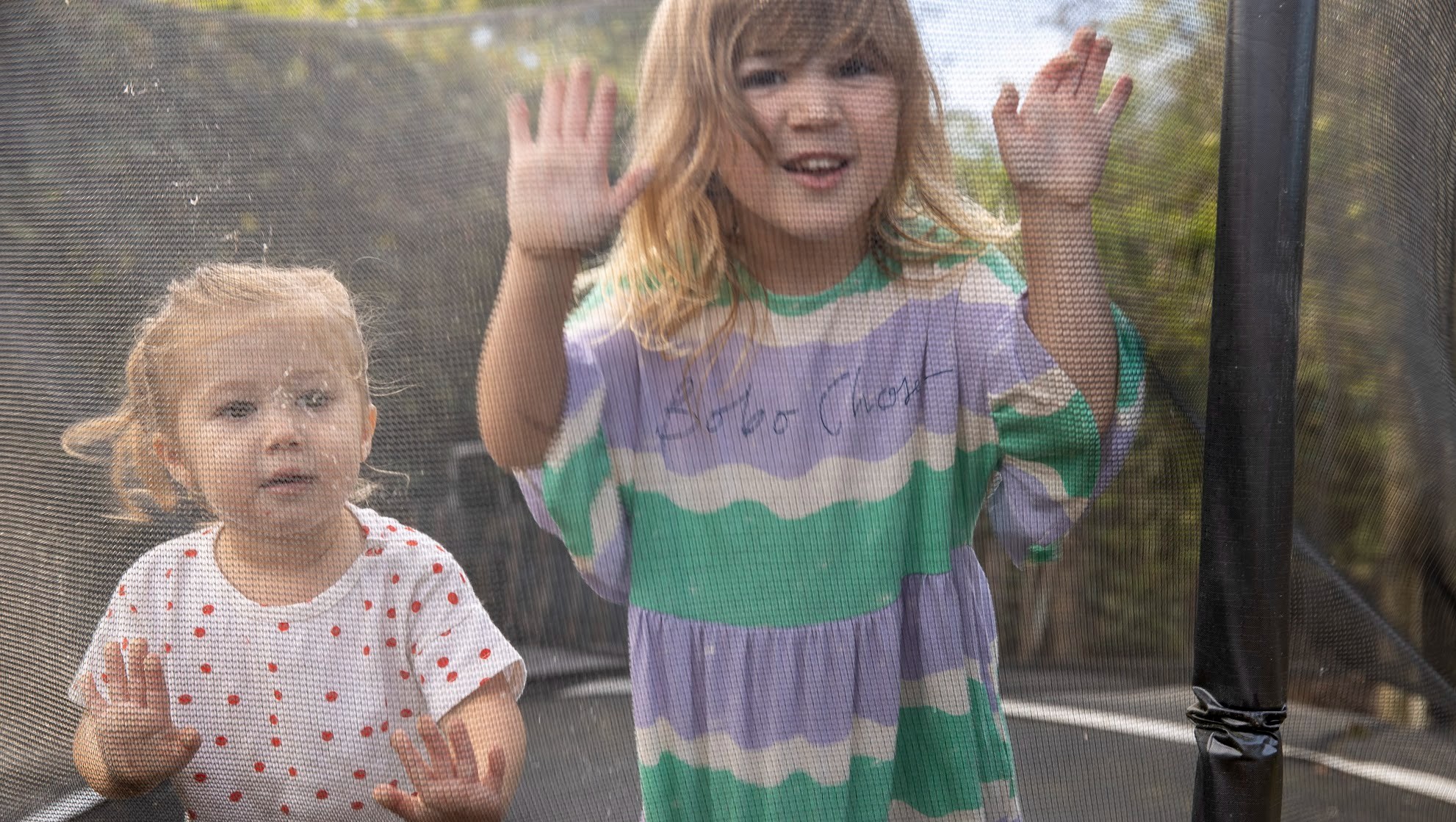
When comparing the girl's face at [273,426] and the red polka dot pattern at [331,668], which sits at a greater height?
the girl's face at [273,426]

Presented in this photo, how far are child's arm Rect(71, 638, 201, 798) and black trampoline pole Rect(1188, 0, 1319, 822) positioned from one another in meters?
0.74

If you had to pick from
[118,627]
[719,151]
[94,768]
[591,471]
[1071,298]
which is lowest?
[94,768]

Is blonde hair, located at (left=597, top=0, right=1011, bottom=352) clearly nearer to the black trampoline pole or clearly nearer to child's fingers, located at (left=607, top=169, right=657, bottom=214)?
child's fingers, located at (left=607, top=169, right=657, bottom=214)

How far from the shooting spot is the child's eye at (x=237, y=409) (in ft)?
2.60

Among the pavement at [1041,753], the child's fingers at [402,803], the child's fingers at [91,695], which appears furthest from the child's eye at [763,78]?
the child's fingers at [91,695]

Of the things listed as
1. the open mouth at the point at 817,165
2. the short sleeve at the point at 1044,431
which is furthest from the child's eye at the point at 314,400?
the short sleeve at the point at 1044,431

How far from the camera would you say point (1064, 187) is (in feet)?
2.59

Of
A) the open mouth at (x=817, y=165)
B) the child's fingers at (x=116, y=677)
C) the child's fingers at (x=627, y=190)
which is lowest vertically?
the child's fingers at (x=116, y=677)

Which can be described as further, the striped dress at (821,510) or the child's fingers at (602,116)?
the striped dress at (821,510)

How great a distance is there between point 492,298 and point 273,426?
17 cm

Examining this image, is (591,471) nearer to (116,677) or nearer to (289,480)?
(289,480)

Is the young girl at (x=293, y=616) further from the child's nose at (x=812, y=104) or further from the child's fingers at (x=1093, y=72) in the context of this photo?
the child's fingers at (x=1093, y=72)

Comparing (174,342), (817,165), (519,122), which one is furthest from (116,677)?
(817,165)

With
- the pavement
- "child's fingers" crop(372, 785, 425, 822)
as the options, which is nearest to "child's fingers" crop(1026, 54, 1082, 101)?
the pavement
